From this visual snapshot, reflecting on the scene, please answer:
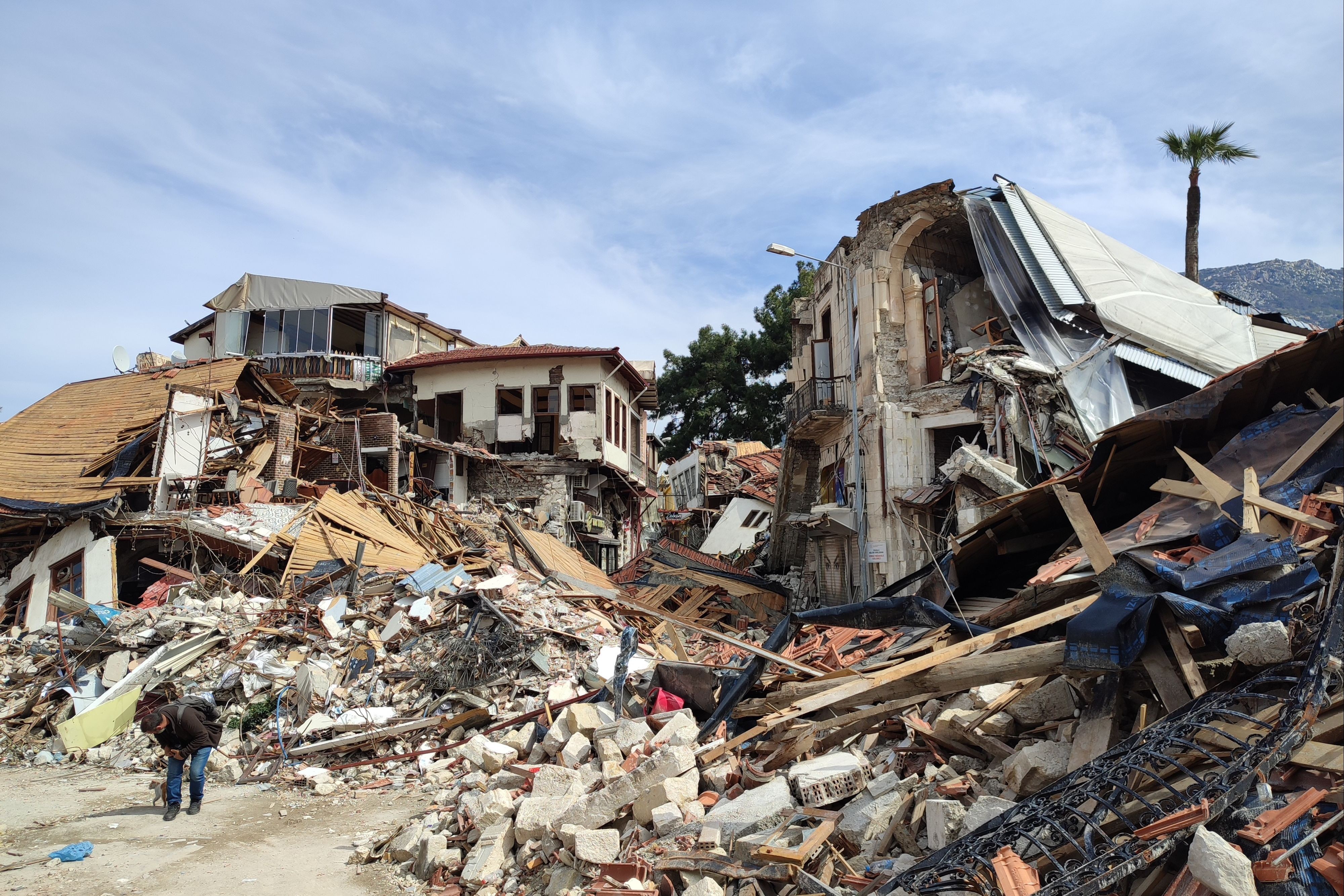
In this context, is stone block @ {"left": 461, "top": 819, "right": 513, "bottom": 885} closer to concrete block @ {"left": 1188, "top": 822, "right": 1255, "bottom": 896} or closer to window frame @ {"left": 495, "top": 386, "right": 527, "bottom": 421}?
concrete block @ {"left": 1188, "top": 822, "right": 1255, "bottom": 896}

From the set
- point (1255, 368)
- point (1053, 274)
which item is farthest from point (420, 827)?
point (1053, 274)

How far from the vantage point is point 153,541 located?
1764 centimetres

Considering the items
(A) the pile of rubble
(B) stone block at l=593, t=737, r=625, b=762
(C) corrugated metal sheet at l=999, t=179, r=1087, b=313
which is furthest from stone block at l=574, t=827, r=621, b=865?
(C) corrugated metal sheet at l=999, t=179, r=1087, b=313

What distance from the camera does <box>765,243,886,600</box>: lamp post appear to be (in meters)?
18.8

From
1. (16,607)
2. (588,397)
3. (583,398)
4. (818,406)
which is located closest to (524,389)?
(583,398)

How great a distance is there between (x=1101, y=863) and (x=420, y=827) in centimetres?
548

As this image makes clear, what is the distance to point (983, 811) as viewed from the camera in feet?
15.9

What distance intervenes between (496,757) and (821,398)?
14.8m

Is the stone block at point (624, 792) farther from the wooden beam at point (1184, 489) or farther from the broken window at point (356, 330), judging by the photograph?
the broken window at point (356, 330)

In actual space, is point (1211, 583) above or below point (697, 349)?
below

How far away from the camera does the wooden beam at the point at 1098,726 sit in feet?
16.7

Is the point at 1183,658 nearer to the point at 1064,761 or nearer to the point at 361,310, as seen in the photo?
the point at 1064,761

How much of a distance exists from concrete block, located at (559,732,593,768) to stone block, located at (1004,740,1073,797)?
12.8ft

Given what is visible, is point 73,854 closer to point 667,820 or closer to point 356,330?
point 667,820
